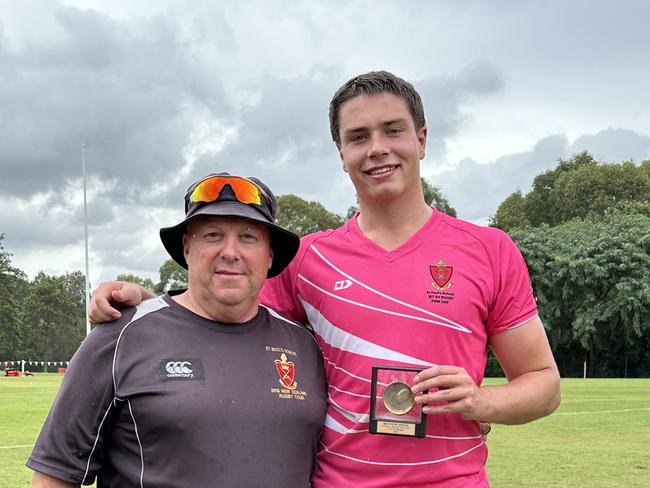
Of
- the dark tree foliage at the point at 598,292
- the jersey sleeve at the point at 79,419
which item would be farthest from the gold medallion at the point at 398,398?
the dark tree foliage at the point at 598,292

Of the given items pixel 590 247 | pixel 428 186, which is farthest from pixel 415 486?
pixel 428 186

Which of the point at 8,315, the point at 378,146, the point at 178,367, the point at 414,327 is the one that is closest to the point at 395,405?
the point at 414,327

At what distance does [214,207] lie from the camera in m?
3.46

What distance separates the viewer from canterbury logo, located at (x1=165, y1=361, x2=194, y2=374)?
3242 mm

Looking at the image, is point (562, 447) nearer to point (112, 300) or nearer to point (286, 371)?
point (286, 371)

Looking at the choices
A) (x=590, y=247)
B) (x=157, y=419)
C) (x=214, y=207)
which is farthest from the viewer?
(x=590, y=247)

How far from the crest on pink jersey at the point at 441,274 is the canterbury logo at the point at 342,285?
1.20 ft

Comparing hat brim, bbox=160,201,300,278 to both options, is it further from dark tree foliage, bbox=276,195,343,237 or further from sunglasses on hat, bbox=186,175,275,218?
dark tree foliage, bbox=276,195,343,237

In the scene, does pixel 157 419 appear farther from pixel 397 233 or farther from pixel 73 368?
pixel 397 233

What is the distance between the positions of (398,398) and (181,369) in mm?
874

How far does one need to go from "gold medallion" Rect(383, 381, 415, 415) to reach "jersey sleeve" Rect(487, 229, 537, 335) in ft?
1.96

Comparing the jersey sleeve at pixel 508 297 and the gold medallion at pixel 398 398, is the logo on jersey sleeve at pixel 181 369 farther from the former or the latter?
the jersey sleeve at pixel 508 297

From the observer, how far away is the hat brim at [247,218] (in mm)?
3449

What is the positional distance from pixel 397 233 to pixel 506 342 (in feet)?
2.23
